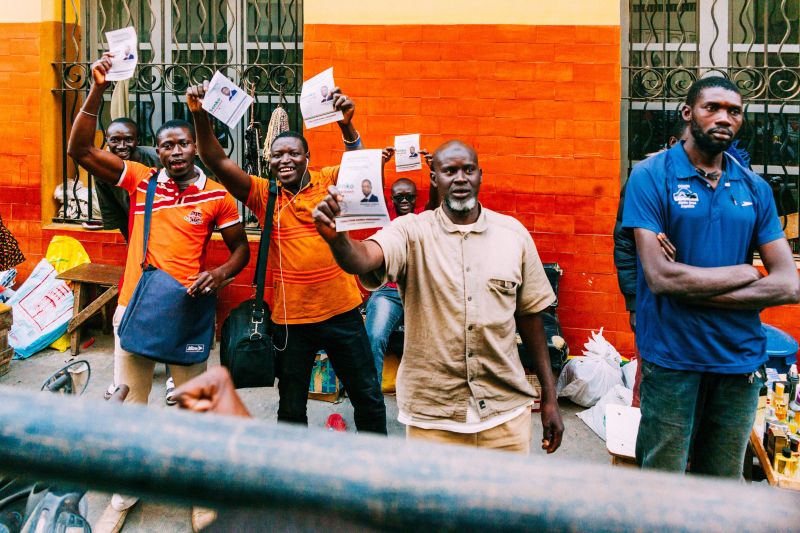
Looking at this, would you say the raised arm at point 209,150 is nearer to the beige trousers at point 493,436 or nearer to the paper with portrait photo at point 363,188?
the paper with portrait photo at point 363,188

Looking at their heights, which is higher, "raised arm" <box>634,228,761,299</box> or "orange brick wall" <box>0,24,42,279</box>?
"orange brick wall" <box>0,24,42,279</box>

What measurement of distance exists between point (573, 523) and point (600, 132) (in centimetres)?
559

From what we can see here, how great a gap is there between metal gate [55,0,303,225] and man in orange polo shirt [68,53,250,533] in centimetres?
244

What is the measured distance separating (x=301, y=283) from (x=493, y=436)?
1.53m

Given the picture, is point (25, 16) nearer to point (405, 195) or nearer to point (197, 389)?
point (405, 195)

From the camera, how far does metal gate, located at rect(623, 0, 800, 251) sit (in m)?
5.80

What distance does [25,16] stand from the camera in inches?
254

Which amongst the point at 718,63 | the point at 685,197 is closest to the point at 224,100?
the point at 685,197

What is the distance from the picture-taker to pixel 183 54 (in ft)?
21.7

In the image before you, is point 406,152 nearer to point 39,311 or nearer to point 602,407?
point 602,407

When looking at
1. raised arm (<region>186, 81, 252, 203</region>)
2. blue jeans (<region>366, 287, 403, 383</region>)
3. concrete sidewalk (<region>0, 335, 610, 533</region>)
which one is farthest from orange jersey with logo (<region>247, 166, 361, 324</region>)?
concrete sidewalk (<region>0, 335, 610, 533</region>)

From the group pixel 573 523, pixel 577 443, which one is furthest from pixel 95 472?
→ pixel 577 443

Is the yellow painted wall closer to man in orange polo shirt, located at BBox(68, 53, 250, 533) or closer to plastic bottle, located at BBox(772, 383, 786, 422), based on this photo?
man in orange polo shirt, located at BBox(68, 53, 250, 533)

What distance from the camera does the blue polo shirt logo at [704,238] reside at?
2775 mm
